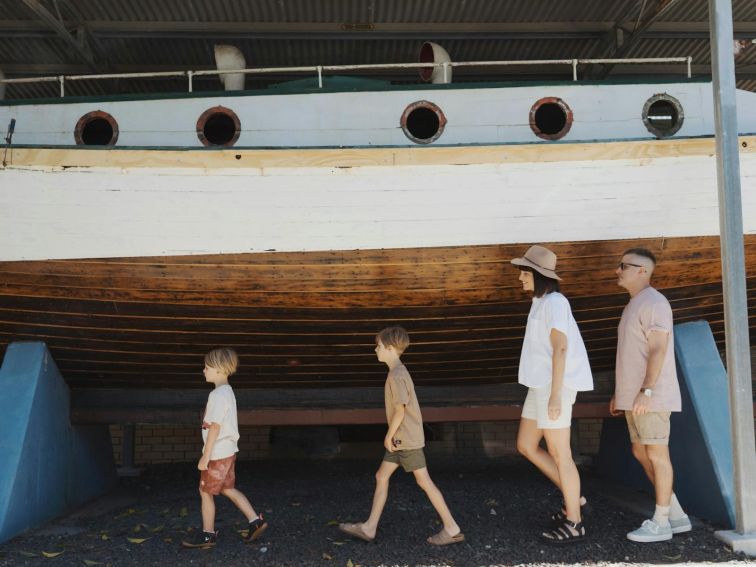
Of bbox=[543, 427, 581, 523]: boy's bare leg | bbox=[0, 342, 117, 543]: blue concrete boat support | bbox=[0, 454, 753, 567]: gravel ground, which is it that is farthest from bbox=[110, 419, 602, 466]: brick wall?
bbox=[543, 427, 581, 523]: boy's bare leg

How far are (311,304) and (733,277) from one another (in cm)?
276

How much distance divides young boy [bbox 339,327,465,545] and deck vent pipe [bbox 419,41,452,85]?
2.40 meters

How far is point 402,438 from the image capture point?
3.82 metres

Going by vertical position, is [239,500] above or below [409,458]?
below

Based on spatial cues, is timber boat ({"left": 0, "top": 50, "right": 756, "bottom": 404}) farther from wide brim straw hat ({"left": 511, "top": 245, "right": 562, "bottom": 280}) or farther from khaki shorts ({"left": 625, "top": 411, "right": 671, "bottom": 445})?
khaki shorts ({"left": 625, "top": 411, "right": 671, "bottom": 445})

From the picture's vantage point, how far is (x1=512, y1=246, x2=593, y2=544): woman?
367cm

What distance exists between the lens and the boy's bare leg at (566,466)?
147 inches

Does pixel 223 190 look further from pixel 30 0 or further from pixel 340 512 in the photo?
pixel 30 0

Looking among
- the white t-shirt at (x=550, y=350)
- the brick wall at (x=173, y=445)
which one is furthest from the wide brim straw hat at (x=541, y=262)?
the brick wall at (x=173, y=445)

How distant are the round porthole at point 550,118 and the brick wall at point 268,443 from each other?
4.66m

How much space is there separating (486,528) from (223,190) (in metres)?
2.82

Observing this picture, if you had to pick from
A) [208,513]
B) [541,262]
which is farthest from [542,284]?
[208,513]

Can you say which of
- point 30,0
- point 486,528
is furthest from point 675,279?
point 30,0

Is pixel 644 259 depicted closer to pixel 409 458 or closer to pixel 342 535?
pixel 409 458
